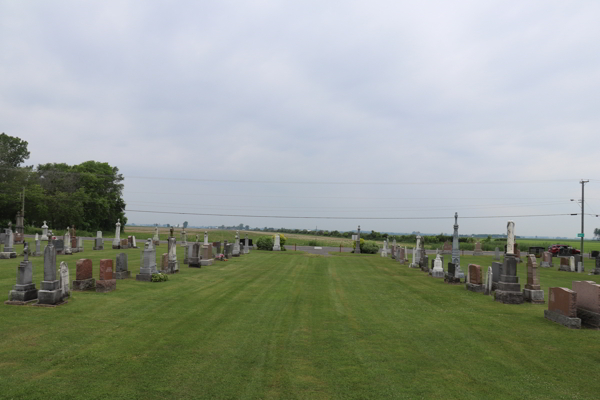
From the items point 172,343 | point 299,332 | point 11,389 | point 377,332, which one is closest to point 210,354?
point 172,343

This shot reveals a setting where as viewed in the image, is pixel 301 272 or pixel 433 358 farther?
pixel 301 272

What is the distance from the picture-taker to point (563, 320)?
9.56 m

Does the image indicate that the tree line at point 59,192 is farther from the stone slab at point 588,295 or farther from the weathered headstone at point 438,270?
the stone slab at point 588,295

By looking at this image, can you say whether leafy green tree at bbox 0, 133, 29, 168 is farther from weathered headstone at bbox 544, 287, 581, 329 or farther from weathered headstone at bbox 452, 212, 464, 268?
weathered headstone at bbox 544, 287, 581, 329

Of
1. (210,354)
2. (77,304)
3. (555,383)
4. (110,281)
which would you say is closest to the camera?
(555,383)

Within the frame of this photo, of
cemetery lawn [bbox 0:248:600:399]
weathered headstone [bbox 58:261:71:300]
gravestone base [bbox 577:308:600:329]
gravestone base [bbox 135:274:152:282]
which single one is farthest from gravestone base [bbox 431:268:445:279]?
weathered headstone [bbox 58:261:71:300]

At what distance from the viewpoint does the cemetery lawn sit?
559 centimetres

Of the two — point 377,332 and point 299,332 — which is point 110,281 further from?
point 377,332

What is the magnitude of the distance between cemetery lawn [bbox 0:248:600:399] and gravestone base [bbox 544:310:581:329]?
8.7 inches

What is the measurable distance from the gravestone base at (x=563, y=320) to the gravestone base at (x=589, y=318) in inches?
13.3

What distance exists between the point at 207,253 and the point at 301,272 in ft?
21.7

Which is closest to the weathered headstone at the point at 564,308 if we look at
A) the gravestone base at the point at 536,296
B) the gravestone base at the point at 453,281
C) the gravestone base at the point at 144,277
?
the gravestone base at the point at 536,296

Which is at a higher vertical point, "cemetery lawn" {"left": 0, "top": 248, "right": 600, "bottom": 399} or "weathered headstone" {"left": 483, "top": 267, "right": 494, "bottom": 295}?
"weathered headstone" {"left": 483, "top": 267, "right": 494, "bottom": 295}

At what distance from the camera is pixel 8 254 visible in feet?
71.6
